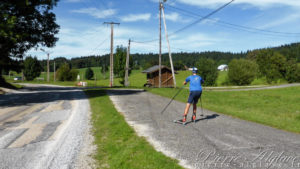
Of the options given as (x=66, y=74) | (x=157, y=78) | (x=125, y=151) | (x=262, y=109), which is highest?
(x=66, y=74)

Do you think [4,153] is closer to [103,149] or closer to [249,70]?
[103,149]

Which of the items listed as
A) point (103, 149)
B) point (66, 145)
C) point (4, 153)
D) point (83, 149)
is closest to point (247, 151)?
point (103, 149)

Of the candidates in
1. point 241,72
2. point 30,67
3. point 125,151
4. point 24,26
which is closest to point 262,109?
point 125,151

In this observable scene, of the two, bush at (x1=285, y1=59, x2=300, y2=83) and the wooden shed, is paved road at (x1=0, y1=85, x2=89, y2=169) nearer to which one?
the wooden shed

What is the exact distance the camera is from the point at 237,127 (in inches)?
296

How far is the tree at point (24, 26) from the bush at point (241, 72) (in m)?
51.5

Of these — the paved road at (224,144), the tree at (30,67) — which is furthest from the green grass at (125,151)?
the tree at (30,67)

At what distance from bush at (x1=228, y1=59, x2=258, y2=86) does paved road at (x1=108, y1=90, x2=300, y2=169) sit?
56238 mm

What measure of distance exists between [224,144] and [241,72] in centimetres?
5932

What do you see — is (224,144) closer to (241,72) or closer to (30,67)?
(241,72)

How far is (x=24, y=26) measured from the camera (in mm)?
16594

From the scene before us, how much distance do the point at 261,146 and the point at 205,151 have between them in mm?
1416

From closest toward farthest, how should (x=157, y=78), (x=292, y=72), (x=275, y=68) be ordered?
(x=157, y=78)
(x=292, y=72)
(x=275, y=68)

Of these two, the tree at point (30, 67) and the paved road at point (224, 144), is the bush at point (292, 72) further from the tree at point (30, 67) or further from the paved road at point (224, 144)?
the tree at point (30, 67)
